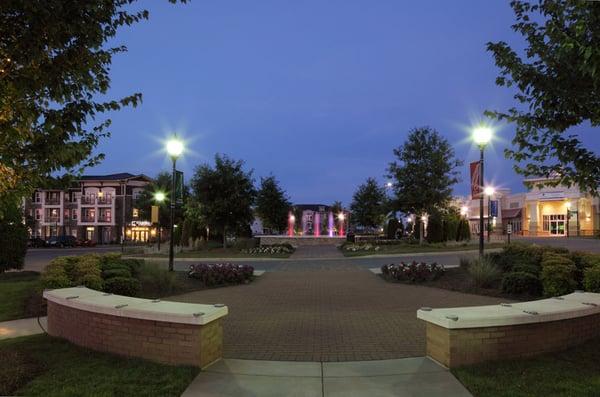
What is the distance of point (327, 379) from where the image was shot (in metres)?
5.58

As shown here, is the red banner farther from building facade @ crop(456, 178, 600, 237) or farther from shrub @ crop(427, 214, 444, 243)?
building facade @ crop(456, 178, 600, 237)

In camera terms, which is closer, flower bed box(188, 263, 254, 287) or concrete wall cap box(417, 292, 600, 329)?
concrete wall cap box(417, 292, 600, 329)

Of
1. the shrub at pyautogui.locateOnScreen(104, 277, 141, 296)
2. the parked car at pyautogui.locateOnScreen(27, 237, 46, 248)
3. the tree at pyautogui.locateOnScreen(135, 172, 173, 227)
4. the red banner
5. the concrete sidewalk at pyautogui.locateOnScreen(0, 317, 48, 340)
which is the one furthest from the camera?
the parked car at pyautogui.locateOnScreen(27, 237, 46, 248)

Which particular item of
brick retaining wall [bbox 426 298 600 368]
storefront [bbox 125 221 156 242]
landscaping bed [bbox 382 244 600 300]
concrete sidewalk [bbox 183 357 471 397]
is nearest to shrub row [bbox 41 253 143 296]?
concrete sidewalk [bbox 183 357 471 397]

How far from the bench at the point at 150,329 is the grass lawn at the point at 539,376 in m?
3.17

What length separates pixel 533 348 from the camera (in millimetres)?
6184

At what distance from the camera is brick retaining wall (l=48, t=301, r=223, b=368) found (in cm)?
595

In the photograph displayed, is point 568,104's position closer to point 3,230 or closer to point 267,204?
point 3,230

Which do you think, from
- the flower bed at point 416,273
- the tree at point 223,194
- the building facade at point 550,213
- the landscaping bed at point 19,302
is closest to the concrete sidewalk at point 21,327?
the landscaping bed at point 19,302

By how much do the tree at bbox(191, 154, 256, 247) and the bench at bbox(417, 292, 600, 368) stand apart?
90.2 ft

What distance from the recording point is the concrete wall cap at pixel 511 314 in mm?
5879

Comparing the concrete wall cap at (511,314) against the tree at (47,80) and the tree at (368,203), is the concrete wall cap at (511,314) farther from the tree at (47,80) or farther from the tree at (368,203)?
the tree at (368,203)

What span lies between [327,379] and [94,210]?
3091 inches

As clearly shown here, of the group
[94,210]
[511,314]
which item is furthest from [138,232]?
[511,314]
